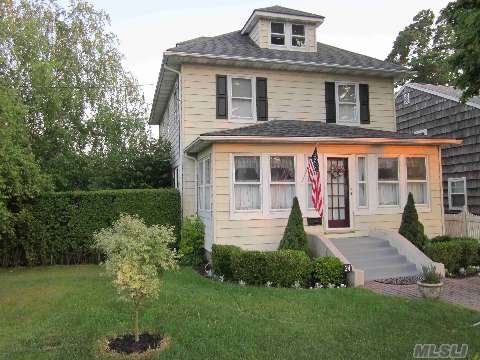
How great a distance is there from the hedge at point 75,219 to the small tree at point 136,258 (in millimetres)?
7500

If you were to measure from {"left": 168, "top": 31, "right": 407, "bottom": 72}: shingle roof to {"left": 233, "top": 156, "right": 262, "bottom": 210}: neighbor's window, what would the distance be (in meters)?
3.84

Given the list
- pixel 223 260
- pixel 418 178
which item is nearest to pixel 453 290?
pixel 418 178

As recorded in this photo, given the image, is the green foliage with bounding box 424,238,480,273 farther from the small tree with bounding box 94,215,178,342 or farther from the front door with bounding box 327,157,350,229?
the small tree with bounding box 94,215,178,342

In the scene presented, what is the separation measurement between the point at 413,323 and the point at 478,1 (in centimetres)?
510

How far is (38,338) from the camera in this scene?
235 inches

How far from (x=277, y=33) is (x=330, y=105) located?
130 inches

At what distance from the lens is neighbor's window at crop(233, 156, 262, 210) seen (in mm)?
11008

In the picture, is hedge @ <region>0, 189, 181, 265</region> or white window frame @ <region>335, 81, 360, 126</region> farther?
white window frame @ <region>335, 81, 360, 126</region>

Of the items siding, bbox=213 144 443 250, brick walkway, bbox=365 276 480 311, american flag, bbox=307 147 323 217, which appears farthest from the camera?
siding, bbox=213 144 443 250

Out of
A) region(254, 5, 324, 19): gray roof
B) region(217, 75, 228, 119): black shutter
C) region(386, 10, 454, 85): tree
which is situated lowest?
region(217, 75, 228, 119): black shutter

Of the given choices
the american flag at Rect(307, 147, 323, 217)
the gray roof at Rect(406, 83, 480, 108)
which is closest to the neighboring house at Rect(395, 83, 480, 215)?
the gray roof at Rect(406, 83, 480, 108)

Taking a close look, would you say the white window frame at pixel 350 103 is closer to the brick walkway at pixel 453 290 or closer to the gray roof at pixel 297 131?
the gray roof at pixel 297 131

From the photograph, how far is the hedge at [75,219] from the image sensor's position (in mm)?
12781

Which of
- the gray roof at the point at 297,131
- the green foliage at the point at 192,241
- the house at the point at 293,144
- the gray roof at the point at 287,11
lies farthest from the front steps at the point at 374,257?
the gray roof at the point at 287,11
